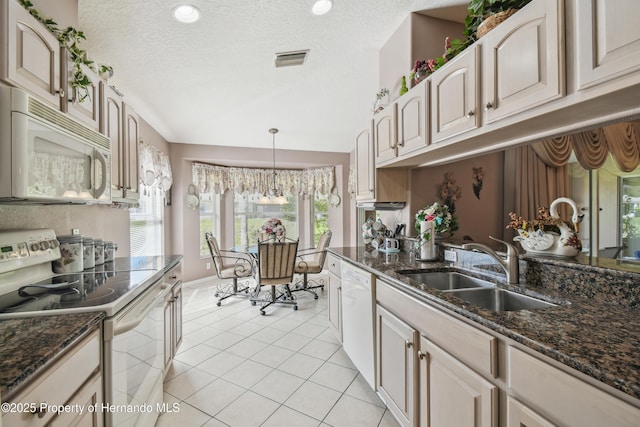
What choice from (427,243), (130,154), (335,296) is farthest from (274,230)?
(427,243)

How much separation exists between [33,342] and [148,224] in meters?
3.33

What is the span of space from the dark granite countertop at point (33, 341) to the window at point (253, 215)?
4437mm

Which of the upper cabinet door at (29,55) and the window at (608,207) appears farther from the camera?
the window at (608,207)

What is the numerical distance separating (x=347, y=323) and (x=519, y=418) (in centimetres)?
149

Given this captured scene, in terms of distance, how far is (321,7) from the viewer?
2.02 metres

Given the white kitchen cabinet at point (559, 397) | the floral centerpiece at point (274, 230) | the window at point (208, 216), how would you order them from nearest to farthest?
the white kitchen cabinet at point (559, 397) → the floral centerpiece at point (274, 230) → the window at point (208, 216)

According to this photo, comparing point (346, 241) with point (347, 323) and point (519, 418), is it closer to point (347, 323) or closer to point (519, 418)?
point (347, 323)

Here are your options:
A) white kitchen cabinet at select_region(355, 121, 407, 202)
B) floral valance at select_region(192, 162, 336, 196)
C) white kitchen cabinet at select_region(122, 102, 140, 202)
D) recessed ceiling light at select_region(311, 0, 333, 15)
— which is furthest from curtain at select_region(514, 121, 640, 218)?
floral valance at select_region(192, 162, 336, 196)

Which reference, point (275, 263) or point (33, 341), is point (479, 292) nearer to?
point (33, 341)

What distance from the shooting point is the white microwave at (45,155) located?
1.02 meters

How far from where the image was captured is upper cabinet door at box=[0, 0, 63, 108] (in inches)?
42.1

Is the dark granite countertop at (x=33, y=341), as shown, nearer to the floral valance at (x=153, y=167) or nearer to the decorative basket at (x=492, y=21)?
the decorative basket at (x=492, y=21)

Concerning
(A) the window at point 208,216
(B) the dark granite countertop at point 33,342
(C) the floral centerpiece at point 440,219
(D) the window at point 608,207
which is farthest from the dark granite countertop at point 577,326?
(A) the window at point 208,216

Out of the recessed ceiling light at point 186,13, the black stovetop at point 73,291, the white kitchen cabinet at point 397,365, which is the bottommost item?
the white kitchen cabinet at point 397,365
